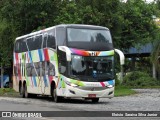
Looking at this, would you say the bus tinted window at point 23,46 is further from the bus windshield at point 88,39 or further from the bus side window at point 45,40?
the bus windshield at point 88,39

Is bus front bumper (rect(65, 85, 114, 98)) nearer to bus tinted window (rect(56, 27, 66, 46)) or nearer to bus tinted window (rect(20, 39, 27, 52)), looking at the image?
bus tinted window (rect(56, 27, 66, 46))

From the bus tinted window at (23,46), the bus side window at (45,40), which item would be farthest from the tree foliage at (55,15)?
the bus side window at (45,40)

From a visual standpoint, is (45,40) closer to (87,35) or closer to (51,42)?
(51,42)

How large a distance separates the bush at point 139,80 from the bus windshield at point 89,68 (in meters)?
22.8

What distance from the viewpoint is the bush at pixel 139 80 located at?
47219 millimetres

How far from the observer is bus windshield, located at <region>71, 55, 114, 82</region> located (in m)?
24.5

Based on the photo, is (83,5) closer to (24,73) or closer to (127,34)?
(127,34)

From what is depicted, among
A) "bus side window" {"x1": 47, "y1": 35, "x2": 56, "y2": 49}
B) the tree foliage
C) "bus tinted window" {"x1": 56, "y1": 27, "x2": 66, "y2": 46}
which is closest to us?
"bus tinted window" {"x1": 56, "y1": 27, "x2": 66, "y2": 46}

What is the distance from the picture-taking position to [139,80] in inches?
1900

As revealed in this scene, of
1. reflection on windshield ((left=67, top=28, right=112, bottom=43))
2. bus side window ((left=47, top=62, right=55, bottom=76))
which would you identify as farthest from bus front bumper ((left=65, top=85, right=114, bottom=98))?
reflection on windshield ((left=67, top=28, right=112, bottom=43))

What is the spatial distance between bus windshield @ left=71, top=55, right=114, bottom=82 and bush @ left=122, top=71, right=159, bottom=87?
22.8 m

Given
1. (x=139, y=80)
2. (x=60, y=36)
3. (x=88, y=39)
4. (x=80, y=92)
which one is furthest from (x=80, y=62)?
(x=139, y=80)

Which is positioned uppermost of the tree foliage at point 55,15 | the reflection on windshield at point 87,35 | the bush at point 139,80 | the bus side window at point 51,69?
the tree foliage at point 55,15

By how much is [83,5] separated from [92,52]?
16.4 m
